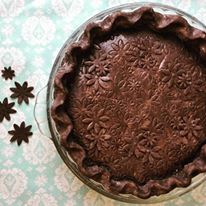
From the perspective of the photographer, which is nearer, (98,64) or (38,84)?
(98,64)

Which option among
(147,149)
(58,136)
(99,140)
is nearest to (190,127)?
(147,149)

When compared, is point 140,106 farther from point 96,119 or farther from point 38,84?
point 38,84

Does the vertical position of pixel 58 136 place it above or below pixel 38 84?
below

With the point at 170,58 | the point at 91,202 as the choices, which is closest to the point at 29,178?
the point at 91,202

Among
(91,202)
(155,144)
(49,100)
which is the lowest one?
(91,202)

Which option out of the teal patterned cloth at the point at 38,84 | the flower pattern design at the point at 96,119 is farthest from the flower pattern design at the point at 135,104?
the teal patterned cloth at the point at 38,84

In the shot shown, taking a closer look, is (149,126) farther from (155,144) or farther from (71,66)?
(71,66)
